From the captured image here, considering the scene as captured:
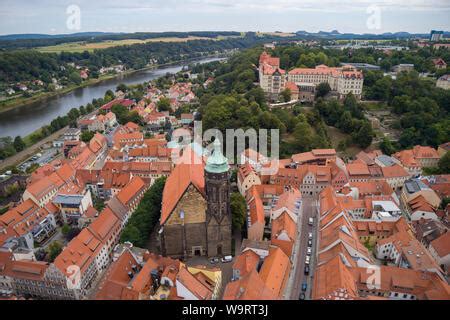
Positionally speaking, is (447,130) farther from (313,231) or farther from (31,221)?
(31,221)

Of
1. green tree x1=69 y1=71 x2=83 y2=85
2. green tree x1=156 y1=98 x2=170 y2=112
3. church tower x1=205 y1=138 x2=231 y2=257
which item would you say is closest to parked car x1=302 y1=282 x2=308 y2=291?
church tower x1=205 y1=138 x2=231 y2=257

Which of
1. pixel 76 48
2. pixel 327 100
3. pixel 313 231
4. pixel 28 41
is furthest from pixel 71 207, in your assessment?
pixel 28 41

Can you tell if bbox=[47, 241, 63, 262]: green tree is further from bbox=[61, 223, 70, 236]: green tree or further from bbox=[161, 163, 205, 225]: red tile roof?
bbox=[161, 163, 205, 225]: red tile roof

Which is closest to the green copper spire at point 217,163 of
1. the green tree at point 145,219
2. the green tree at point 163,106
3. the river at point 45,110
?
the green tree at point 145,219

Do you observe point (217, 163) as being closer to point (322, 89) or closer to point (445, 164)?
point (445, 164)

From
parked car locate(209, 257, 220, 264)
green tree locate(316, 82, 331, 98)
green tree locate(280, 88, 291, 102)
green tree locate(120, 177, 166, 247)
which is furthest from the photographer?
green tree locate(316, 82, 331, 98)

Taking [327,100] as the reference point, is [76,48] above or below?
above

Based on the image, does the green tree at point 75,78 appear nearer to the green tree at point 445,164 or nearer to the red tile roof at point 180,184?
the red tile roof at point 180,184
